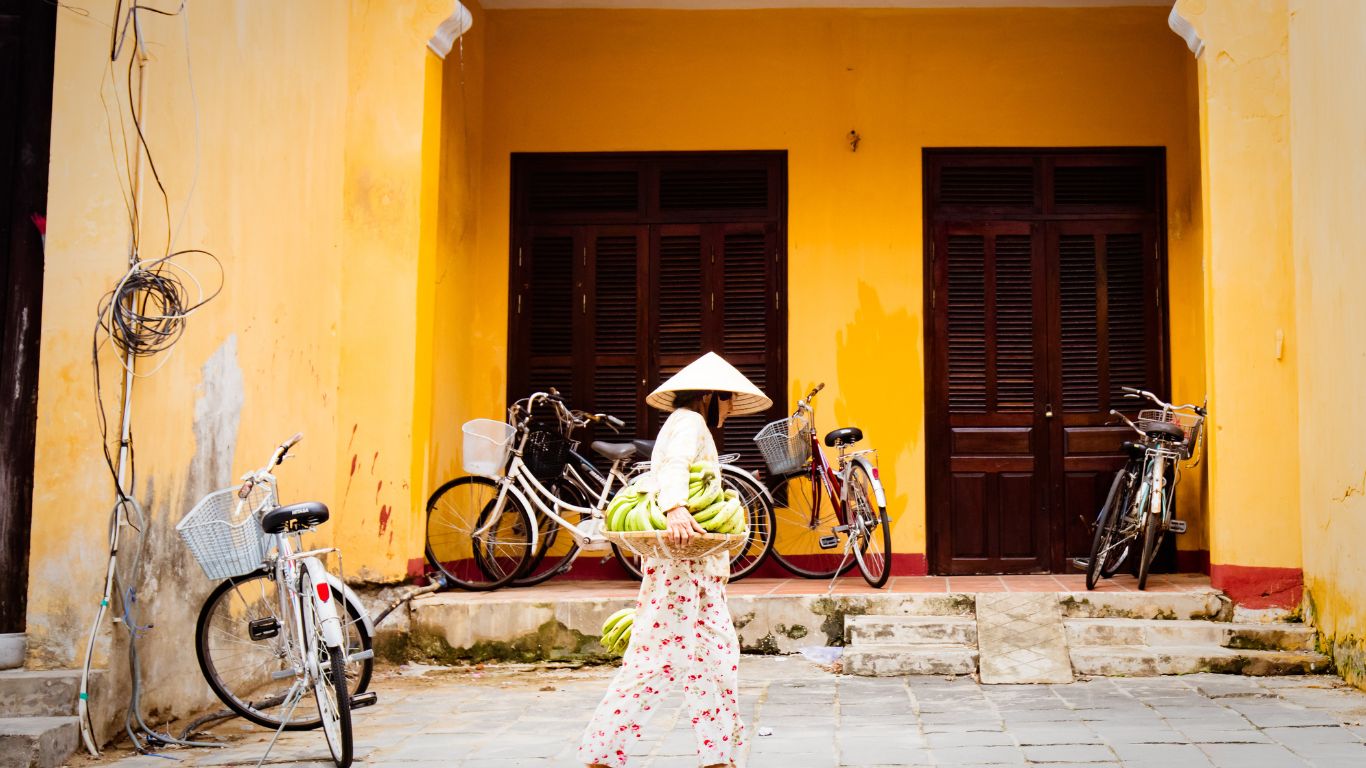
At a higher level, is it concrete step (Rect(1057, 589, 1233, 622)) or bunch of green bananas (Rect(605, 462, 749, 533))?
bunch of green bananas (Rect(605, 462, 749, 533))

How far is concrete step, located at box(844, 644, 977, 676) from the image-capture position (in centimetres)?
699

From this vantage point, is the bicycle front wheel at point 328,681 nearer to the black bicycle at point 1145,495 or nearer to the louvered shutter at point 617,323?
the louvered shutter at point 617,323

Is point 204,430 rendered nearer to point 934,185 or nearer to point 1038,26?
point 934,185

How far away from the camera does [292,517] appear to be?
539 centimetres

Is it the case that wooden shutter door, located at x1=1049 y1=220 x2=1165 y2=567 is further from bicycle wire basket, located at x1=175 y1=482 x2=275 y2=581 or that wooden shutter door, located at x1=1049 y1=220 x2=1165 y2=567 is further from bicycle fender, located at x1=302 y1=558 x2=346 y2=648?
bicycle wire basket, located at x1=175 y1=482 x2=275 y2=581

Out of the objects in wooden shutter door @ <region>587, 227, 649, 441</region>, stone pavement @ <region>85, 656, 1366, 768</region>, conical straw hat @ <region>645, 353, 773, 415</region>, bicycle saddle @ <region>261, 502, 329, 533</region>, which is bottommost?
stone pavement @ <region>85, 656, 1366, 768</region>

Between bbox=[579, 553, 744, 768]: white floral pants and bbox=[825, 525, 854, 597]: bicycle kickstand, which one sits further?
bbox=[825, 525, 854, 597]: bicycle kickstand

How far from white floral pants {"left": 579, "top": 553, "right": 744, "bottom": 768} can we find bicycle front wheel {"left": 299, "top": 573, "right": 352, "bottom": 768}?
1.15 meters

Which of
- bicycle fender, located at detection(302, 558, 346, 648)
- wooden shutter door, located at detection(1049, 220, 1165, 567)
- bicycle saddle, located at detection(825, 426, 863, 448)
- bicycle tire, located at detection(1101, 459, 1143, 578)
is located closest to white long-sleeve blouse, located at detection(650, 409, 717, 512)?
bicycle fender, located at detection(302, 558, 346, 648)

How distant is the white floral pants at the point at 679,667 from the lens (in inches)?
177

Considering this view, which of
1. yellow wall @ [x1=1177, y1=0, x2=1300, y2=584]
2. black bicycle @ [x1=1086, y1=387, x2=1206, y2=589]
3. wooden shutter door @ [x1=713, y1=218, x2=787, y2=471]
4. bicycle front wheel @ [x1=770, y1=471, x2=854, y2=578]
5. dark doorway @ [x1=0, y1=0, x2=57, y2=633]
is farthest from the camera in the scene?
wooden shutter door @ [x1=713, y1=218, x2=787, y2=471]

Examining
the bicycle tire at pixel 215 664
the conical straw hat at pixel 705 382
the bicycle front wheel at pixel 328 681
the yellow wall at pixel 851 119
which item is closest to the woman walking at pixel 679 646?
the conical straw hat at pixel 705 382

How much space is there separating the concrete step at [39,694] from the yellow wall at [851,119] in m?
4.13

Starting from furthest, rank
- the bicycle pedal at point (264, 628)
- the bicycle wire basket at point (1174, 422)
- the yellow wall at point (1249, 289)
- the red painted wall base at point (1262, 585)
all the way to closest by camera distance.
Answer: the bicycle wire basket at point (1174, 422)
the yellow wall at point (1249, 289)
the red painted wall base at point (1262, 585)
the bicycle pedal at point (264, 628)
